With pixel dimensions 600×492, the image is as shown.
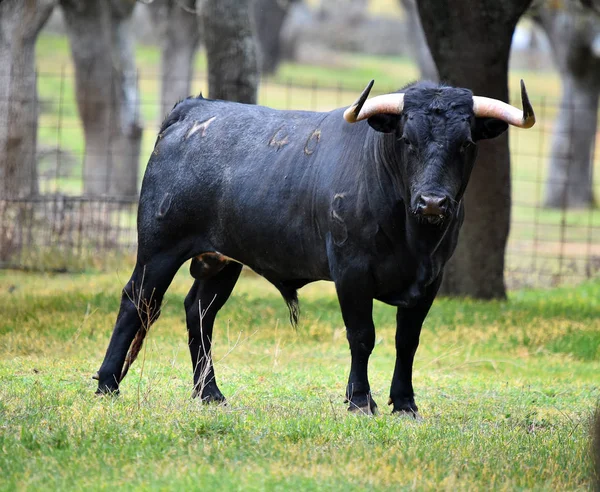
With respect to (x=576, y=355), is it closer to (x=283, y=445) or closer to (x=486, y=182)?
(x=486, y=182)

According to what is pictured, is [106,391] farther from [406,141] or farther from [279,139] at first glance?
[406,141]

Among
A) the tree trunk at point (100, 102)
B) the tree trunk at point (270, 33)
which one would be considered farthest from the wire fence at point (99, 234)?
the tree trunk at point (270, 33)

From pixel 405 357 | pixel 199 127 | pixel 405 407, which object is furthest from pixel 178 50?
pixel 405 407

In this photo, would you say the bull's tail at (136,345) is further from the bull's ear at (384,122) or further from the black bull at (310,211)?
the bull's ear at (384,122)

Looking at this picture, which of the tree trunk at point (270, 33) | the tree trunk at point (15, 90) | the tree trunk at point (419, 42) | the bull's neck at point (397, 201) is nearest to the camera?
the bull's neck at point (397, 201)

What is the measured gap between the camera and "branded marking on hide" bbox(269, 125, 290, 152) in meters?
8.35

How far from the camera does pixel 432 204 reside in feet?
22.7

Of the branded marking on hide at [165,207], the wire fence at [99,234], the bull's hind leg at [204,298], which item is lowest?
the wire fence at [99,234]

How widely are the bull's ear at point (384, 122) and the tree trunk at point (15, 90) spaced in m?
9.96

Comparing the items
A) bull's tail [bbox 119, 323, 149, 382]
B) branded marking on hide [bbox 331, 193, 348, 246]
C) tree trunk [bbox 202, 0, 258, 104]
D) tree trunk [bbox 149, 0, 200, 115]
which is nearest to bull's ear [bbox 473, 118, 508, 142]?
branded marking on hide [bbox 331, 193, 348, 246]

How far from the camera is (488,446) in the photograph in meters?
6.52

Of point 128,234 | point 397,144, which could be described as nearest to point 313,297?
point 128,234

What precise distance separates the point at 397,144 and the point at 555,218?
22.7 meters

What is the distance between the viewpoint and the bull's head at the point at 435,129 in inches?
277
